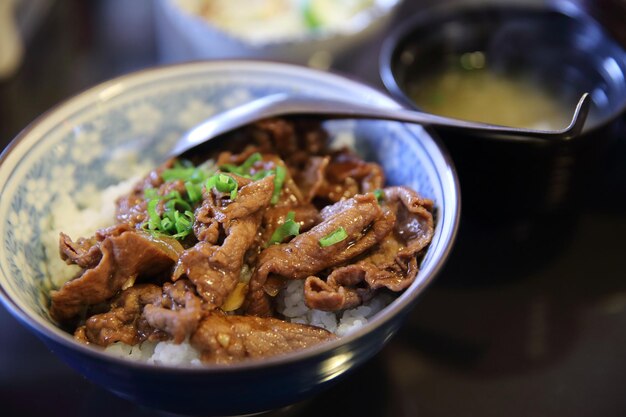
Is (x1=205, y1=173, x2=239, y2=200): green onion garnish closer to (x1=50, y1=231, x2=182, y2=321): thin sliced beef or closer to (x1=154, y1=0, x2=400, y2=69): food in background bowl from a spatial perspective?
(x1=50, y1=231, x2=182, y2=321): thin sliced beef

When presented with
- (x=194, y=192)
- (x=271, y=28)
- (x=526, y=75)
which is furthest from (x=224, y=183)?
(x=271, y=28)

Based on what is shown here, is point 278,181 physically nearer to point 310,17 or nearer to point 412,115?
point 412,115

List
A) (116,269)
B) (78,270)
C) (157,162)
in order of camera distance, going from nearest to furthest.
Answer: (116,269) < (78,270) < (157,162)

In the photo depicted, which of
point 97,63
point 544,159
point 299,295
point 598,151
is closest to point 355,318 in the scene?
point 299,295

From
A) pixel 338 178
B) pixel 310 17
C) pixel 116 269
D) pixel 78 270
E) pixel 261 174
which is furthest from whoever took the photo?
pixel 310 17

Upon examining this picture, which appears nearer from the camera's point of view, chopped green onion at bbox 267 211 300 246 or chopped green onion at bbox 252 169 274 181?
chopped green onion at bbox 267 211 300 246

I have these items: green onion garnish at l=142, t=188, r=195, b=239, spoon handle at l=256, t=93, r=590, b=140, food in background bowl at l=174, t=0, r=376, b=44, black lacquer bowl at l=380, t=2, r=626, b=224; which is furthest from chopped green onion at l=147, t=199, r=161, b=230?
food in background bowl at l=174, t=0, r=376, b=44
